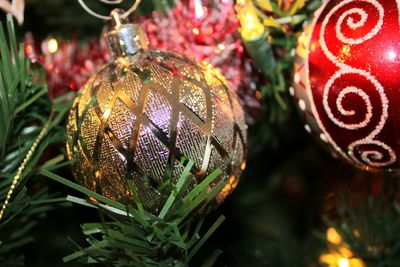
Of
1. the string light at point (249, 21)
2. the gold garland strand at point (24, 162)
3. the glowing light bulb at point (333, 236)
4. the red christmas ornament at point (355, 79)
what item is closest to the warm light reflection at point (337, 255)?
the glowing light bulb at point (333, 236)

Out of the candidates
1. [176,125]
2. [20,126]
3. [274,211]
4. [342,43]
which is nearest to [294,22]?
[342,43]

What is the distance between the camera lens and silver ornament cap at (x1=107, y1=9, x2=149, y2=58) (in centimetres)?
48

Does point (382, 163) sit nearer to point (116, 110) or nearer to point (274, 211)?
point (116, 110)

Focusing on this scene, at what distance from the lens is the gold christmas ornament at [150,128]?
1.36 ft

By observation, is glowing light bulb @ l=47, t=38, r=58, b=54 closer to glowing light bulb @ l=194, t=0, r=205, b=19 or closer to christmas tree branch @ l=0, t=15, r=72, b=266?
christmas tree branch @ l=0, t=15, r=72, b=266

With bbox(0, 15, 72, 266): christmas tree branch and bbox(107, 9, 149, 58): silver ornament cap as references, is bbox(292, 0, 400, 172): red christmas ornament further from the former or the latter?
bbox(0, 15, 72, 266): christmas tree branch

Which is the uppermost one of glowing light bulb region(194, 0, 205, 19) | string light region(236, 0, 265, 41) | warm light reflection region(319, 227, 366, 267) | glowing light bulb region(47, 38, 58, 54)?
glowing light bulb region(47, 38, 58, 54)

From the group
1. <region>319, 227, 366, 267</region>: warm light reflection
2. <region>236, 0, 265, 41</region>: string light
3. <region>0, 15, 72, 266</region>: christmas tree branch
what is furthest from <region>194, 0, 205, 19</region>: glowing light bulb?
<region>319, 227, 366, 267</region>: warm light reflection

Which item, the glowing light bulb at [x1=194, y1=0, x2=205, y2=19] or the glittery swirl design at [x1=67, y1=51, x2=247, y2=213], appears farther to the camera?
the glowing light bulb at [x1=194, y1=0, x2=205, y2=19]

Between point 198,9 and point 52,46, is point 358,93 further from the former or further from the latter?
point 52,46

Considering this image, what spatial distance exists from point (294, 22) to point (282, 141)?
280 mm

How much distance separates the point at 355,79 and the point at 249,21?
0.44ft

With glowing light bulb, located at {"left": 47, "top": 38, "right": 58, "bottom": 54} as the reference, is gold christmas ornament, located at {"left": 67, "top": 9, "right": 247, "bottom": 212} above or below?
below

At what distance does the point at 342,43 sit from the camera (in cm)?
44
